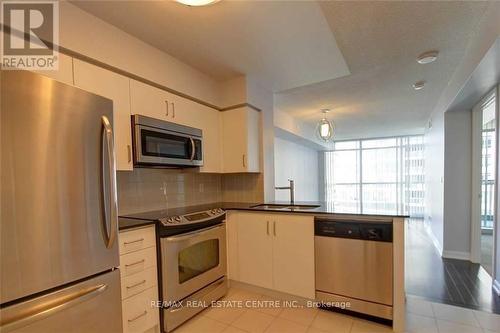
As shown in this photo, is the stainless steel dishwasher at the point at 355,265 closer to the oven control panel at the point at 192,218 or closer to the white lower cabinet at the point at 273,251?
the white lower cabinet at the point at 273,251

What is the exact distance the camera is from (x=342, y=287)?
2088 mm

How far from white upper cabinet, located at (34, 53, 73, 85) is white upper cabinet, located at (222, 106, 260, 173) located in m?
1.63

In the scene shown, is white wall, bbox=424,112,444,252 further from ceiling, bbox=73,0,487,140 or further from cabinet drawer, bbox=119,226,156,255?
cabinet drawer, bbox=119,226,156,255

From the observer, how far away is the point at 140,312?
1729mm

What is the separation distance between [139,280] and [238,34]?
6.69 ft

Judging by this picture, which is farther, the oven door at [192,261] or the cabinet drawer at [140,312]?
the oven door at [192,261]

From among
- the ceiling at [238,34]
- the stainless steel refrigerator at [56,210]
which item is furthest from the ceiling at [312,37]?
the stainless steel refrigerator at [56,210]

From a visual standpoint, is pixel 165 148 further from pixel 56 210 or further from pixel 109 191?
pixel 56 210

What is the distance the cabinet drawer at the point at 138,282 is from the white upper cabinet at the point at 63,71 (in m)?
1.38

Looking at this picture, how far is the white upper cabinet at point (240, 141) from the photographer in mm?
2844

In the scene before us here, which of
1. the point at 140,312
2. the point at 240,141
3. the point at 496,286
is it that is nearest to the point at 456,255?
the point at 496,286

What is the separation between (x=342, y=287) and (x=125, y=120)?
230cm

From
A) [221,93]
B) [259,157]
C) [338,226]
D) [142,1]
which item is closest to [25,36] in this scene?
[142,1]

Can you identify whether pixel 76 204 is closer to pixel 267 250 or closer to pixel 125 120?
pixel 125 120
